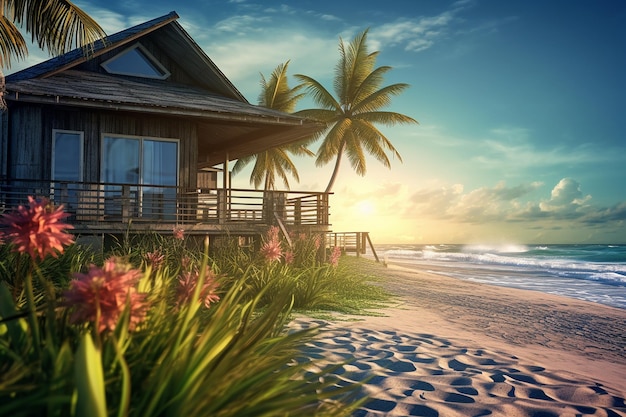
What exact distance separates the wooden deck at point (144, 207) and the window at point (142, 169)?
0.03 metres

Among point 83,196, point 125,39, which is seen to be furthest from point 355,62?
point 83,196

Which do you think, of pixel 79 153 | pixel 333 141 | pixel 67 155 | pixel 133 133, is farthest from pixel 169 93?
pixel 333 141

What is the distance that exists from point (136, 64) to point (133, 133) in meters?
3.34

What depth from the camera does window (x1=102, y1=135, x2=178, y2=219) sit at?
14.9m

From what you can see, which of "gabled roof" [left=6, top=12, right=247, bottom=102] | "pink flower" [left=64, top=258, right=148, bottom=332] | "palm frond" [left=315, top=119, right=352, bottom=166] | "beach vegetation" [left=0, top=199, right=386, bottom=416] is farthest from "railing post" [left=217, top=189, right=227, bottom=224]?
"palm frond" [left=315, top=119, right=352, bottom=166]

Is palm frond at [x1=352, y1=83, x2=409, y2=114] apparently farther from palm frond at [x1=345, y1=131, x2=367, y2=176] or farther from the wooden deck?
the wooden deck

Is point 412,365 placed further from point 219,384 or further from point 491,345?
point 219,384

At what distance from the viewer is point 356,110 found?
1262 inches

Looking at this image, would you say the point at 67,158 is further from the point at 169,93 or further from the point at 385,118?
the point at 385,118

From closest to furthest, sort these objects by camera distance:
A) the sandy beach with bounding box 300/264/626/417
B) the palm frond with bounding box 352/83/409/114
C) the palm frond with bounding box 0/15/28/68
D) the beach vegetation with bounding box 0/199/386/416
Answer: the beach vegetation with bounding box 0/199/386/416 → the sandy beach with bounding box 300/264/626/417 → the palm frond with bounding box 0/15/28/68 → the palm frond with bounding box 352/83/409/114

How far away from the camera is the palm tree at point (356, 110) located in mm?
31375

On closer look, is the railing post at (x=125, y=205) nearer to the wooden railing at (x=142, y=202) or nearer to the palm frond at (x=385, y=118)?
the wooden railing at (x=142, y=202)

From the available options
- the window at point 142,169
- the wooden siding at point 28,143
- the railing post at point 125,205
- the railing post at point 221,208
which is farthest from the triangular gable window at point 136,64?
the railing post at point 221,208

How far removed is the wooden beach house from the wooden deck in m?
0.03
